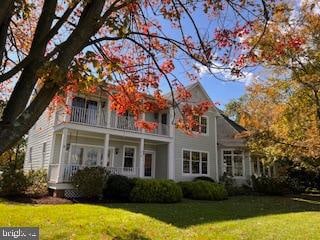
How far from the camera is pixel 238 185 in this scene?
26797mm

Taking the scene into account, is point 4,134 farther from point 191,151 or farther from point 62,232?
point 191,151

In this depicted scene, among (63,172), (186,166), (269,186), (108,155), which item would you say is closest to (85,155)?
(108,155)

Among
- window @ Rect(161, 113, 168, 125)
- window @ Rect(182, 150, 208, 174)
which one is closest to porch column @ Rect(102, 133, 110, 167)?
window @ Rect(161, 113, 168, 125)

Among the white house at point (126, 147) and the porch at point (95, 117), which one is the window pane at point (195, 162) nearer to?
the white house at point (126, 147)

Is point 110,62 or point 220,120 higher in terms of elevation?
point 220,120

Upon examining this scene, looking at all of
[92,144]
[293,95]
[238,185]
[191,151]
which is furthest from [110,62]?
[238,185]

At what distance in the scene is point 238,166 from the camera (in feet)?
90.5

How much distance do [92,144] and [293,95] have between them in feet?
42.3

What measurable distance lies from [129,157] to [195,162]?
215 inches

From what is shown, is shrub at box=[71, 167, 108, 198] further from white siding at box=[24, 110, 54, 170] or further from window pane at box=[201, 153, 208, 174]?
window pane at box=[201, 153, 208, 174]

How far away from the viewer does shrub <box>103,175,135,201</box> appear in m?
17.6

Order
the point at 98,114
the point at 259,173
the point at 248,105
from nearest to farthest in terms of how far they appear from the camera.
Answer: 1. the point at 98,114
2. the point at 248,105
3. the point at 259,173

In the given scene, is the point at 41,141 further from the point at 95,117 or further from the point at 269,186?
the point at 269,186

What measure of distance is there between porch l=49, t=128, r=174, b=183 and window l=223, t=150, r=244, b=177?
630 centimetres
